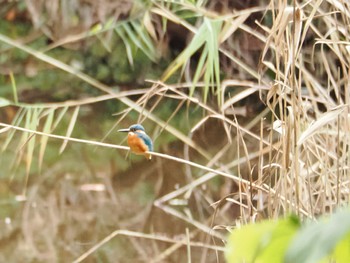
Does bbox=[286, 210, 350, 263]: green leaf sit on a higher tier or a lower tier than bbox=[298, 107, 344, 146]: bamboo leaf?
higher

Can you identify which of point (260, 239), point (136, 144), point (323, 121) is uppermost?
point (260, 239)

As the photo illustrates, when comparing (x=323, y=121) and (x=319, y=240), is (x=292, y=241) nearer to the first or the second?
(x=319, y=240)

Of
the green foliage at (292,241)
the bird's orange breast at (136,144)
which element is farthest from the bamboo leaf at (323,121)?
the green foliage at (292,241)

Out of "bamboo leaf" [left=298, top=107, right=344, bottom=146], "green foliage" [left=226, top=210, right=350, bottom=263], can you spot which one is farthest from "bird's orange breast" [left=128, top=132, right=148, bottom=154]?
"green foliage" [left=226, top=210, right=350, bottom=263]

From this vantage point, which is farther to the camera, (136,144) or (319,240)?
(136,144)

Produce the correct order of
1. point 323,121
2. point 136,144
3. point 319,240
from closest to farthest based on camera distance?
point 319,240
point 323,121
point 136,144

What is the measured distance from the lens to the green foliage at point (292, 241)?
0.66 feet

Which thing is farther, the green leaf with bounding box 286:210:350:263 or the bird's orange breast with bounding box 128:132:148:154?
the bird's orange breast with bounding box 128:132:148:154

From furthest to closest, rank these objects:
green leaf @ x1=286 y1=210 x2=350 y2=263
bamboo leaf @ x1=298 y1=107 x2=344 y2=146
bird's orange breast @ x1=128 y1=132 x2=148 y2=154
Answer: bird's orange breast @ x1=128 y1=132 x2=148 y2=154 < bamboo leaf @ x1=298 y1=107 x2=344 y2=146 < green leaf @ x1=286 y1=210 x2=350 y2=263

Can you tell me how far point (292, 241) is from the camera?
0.68 ft

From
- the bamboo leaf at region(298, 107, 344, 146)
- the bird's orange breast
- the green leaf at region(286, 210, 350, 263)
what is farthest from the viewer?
the bird's orange breast

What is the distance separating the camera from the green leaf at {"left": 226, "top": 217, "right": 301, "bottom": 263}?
21 centimetres

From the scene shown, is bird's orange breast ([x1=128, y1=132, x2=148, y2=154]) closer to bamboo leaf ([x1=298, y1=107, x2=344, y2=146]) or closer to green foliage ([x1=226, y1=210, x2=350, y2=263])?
bamboo leaf ([x1=298, y1=107, x2=344, y2=146])

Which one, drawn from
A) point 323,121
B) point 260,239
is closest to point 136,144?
point 323,121
